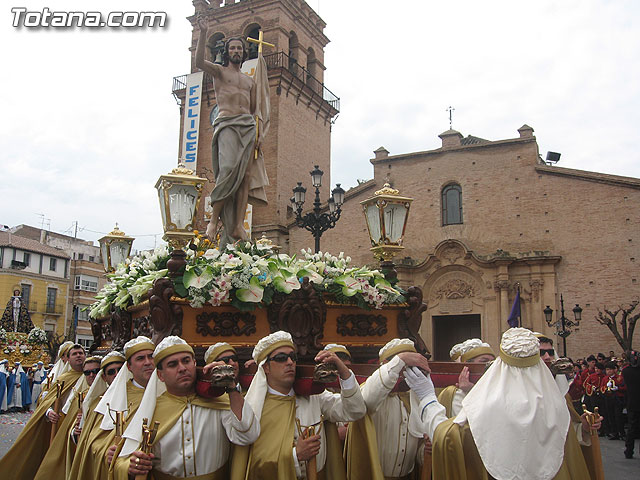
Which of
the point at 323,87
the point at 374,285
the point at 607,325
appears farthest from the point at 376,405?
the point at 323,87

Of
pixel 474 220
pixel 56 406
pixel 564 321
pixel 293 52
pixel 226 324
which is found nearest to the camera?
pixel 226 324

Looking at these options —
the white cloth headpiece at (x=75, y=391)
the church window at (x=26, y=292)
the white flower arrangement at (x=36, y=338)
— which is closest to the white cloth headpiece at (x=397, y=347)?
the white cloth headpiece at (x=75, y=391)

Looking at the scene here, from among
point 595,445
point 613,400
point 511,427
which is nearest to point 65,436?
point 511,427

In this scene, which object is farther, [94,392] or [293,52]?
[293,52]

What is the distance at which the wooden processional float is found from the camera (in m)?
5.19

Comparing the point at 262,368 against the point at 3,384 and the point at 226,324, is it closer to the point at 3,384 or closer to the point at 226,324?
the point at 226,324

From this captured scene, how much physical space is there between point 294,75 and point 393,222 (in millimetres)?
24249

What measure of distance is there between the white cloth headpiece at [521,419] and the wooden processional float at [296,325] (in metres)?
1.02

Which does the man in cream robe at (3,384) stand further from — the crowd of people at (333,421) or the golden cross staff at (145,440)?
the golden cross staff at (145,440)

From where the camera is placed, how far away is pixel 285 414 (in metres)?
3.96

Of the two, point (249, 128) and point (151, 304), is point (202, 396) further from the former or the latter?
point (249, 128)

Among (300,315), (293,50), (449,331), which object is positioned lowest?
(449,331)

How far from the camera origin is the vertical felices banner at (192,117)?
3016 cm

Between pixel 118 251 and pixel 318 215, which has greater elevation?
pixel 318 215
